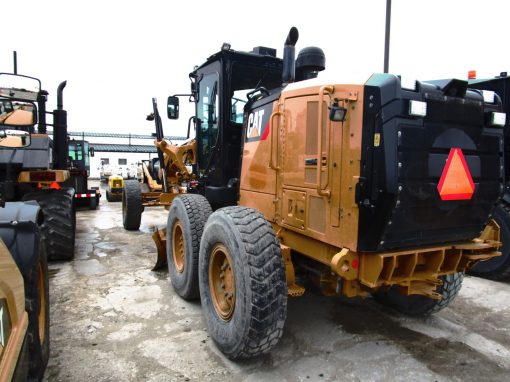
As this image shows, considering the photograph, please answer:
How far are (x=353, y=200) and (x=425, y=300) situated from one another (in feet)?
6.18

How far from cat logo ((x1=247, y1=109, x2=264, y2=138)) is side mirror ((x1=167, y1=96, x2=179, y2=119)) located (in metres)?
2.23

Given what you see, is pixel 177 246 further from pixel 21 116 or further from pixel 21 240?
pixel 21 240

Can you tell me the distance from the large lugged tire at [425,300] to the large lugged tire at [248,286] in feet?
4.32

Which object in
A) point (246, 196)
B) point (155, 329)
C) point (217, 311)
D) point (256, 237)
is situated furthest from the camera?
point (246, 196)

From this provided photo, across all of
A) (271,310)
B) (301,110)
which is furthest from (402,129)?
(271,310)

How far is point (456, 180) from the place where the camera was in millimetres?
2779

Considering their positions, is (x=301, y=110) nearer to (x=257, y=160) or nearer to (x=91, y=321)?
(x=257, y=160)

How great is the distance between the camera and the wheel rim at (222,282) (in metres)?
3.25

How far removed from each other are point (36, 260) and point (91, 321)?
168 cm

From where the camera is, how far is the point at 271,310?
2854mm

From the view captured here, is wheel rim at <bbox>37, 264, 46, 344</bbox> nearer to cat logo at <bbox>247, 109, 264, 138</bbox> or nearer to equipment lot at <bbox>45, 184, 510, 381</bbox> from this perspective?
equipment lot at <bbox>45, 184, 510, 381</bbox>

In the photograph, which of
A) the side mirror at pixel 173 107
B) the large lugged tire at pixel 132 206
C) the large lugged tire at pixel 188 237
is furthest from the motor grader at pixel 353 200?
the large lugged tire at pixel 132 206

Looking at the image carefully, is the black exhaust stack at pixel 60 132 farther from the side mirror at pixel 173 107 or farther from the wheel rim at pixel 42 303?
the wheel rim at pixel 42 303

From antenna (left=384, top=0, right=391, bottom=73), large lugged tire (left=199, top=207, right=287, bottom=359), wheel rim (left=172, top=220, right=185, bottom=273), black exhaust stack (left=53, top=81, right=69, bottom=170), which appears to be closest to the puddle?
wheel rim (left=172, top=220, right=185, bottom=273)
